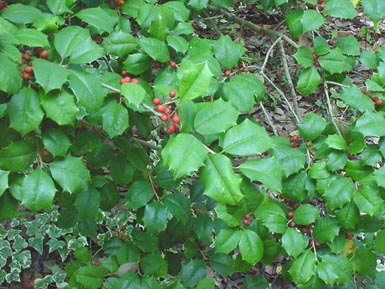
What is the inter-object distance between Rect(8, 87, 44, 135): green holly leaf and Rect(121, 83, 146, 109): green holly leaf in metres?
0.22

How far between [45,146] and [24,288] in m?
1.77

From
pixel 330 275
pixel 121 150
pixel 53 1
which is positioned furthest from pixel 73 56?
pixel 330 275

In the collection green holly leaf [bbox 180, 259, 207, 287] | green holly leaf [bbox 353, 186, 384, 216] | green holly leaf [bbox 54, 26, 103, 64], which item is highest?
green holly leaf [bbox 54, 26, 103, 64]

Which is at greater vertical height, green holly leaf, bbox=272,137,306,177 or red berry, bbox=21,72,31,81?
red berry, bbox=21,72,31,81

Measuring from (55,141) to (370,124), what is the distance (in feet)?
3.36

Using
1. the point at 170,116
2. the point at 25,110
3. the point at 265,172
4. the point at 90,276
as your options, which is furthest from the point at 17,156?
the point at 90,276

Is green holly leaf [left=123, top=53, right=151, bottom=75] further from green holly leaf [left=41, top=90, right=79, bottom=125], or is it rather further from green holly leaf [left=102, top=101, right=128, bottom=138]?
green holly leaf [left=41, top=90, right=79, bottom=125]

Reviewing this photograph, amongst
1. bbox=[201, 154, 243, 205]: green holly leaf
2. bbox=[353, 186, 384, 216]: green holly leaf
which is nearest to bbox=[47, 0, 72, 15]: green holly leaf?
bbox=[201, 154, 243, 205]: green holly leaf

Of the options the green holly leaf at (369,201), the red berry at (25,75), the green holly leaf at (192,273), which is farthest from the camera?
the green holly leaf at (192,273)

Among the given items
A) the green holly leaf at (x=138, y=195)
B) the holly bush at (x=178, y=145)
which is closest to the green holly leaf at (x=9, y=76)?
the holly bush at (x=178, y=145)

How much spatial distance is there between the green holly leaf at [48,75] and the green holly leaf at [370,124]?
0.99 meters

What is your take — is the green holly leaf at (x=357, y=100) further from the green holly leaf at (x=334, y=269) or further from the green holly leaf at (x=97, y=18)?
the green holly leaf at (x=97, y=18)

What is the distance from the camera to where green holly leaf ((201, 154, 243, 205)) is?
1354 mm

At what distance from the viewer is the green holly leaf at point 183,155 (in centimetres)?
133
